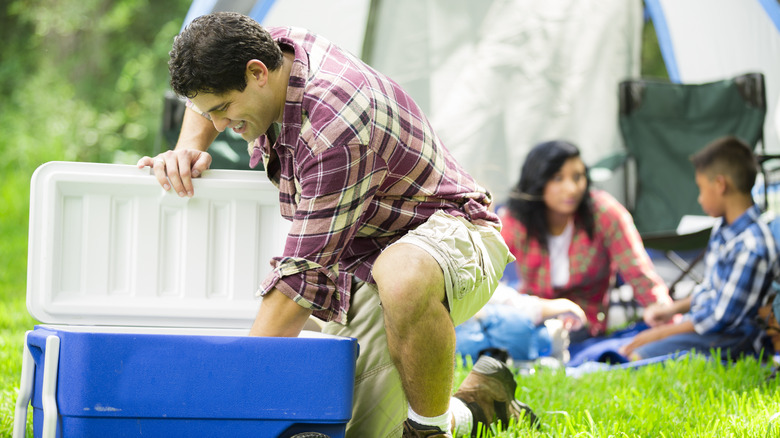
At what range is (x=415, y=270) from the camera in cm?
167

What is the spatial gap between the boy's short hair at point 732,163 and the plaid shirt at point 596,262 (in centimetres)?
A: 37

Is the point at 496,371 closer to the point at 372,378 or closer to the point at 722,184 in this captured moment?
the point at 372,378

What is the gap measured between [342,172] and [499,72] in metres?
2.53

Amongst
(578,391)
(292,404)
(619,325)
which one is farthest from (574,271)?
(292,404)

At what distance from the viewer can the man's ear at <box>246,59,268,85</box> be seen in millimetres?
1640

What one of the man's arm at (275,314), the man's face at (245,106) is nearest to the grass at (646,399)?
the man's arm at (275,314)

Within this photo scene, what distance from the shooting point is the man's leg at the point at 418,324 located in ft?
5.46

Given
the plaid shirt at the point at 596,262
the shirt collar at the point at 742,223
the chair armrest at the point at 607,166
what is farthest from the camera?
the chair armrest at the point at 607,166

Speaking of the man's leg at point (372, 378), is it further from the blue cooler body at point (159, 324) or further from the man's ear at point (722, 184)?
the man's ear at point (722, 184)

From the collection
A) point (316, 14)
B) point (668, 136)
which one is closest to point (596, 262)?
point (668, 136)

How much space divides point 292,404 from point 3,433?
766 millimetres

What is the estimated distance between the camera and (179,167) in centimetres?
190

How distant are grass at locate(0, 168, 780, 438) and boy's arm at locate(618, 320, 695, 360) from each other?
0.30 m

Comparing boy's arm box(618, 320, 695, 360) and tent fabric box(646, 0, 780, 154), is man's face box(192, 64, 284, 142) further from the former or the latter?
tent fabric box(646, 0, 780, 154)
